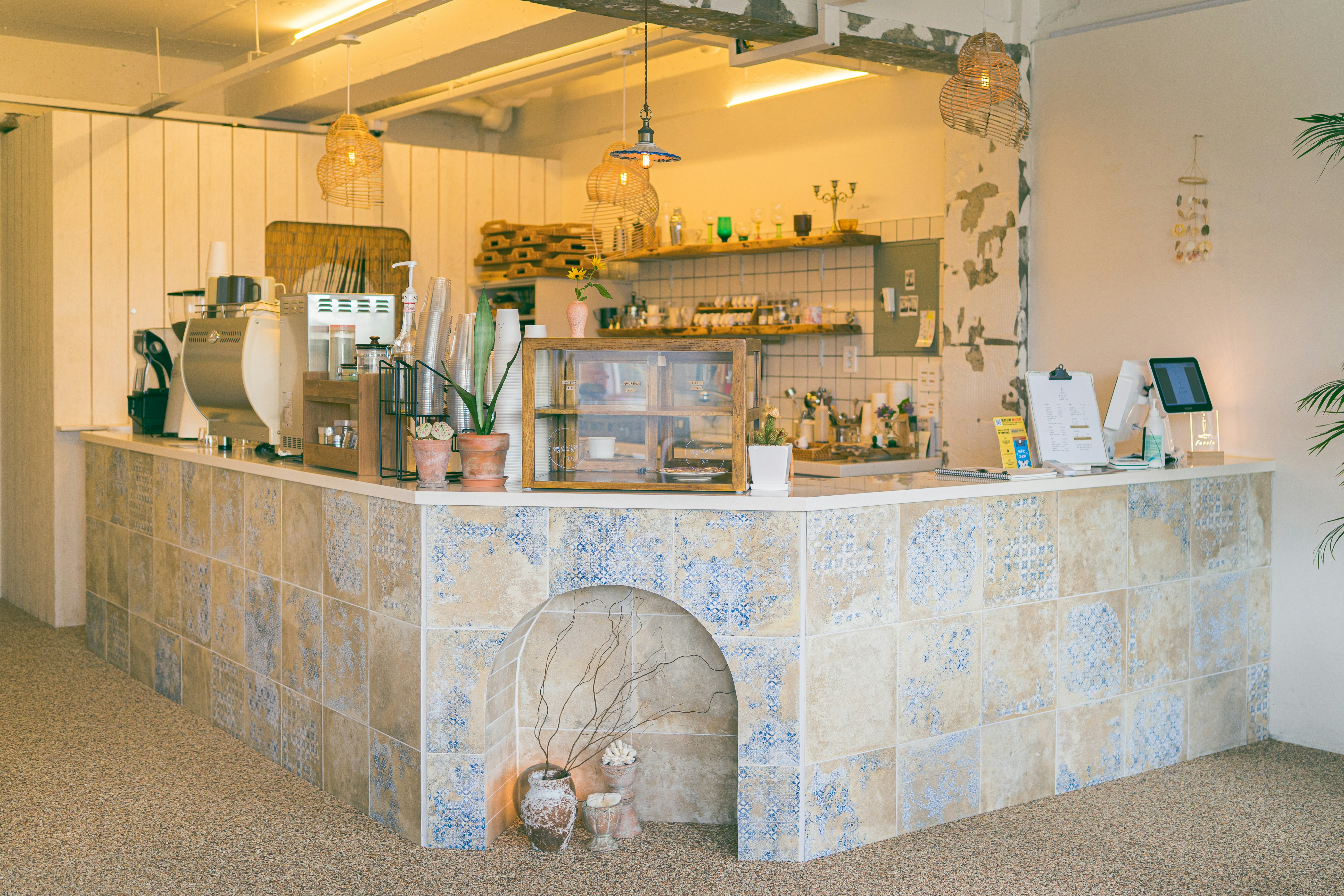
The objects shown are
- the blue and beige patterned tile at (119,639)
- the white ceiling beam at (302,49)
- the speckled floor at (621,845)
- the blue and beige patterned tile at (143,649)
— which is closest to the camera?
the speckled floor at (621,845)

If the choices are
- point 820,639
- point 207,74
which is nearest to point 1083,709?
point 820,639

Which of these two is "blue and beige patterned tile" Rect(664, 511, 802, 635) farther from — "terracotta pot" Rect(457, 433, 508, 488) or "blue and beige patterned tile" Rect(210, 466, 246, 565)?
"blue and beige patterned tile" Rect(210, 466, 246, 565)

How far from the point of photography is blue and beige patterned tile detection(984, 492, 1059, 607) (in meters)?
3.79

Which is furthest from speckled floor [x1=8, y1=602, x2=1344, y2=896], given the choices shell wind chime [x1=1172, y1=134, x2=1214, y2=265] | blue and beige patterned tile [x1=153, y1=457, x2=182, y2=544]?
shell wind chime [x1=1172, y1=134, x2=1214, y2=265]

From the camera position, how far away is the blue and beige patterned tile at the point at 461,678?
3480 millimetres

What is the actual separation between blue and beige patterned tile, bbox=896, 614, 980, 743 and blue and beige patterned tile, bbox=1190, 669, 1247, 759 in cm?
120

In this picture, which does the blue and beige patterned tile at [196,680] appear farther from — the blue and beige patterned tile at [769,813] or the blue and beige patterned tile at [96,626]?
the blue and beige patterned tile at [769,813]

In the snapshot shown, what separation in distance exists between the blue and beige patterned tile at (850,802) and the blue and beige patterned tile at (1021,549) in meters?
0.67

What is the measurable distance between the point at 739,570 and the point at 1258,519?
247cm

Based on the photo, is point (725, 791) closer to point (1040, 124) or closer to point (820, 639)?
point (820, 639)

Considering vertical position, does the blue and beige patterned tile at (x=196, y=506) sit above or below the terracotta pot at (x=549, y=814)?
above

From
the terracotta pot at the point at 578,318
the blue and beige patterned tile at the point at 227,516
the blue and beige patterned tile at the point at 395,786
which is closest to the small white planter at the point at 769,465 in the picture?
the terracotta pot at the point at 578,318

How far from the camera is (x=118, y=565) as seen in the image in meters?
5.65

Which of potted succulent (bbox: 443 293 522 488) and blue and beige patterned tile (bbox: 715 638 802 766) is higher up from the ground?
potted succulent (bbox: 443 293 522 488)
